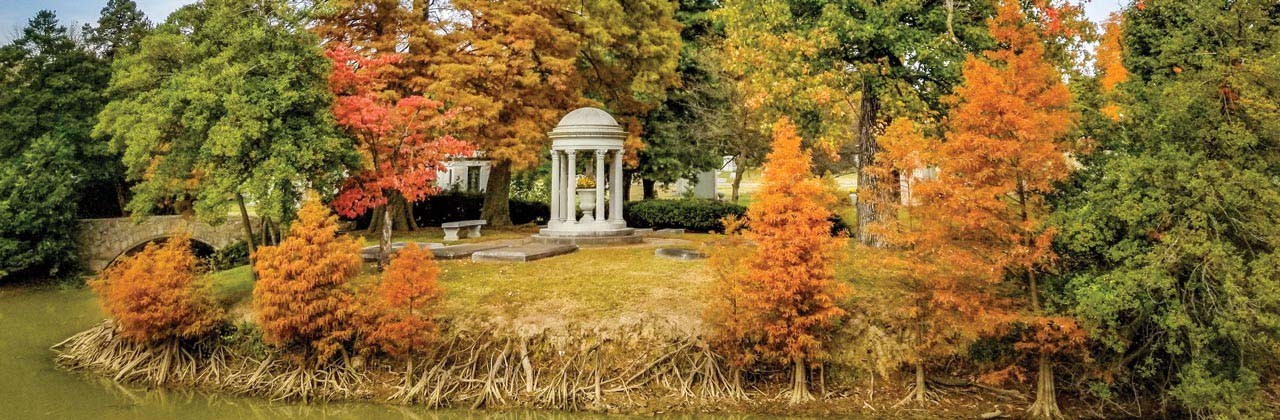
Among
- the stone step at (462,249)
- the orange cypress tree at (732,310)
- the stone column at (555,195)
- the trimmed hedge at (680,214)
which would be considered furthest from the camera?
the trimmed hedge at (680,214)

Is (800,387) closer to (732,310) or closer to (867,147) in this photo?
(732,310)

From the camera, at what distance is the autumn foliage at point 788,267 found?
34.0 ft

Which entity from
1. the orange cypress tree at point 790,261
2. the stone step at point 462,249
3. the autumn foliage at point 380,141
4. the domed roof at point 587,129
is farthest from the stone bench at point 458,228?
the orange cypress tree at point 790,261

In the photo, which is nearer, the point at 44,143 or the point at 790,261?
the point at 790,261

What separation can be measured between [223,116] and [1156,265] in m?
14.3

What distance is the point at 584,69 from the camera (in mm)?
24219

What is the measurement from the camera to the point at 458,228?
72.0 feet

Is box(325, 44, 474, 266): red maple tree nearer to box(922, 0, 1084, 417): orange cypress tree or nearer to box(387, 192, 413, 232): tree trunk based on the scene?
box(387, 192, 413, 232): tree trunk

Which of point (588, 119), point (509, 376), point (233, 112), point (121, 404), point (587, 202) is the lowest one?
point (121, 404)

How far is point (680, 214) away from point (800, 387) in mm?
13382

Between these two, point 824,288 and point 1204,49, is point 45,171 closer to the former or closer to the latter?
point 824,288

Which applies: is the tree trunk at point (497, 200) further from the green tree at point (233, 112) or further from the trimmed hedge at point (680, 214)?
the green tree at point (233, 112)

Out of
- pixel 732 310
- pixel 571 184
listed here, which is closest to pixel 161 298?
pixel 732 310

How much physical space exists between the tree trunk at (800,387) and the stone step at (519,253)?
24.4 feet
